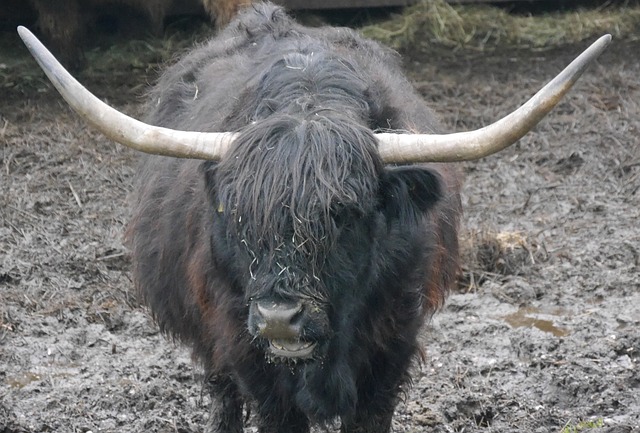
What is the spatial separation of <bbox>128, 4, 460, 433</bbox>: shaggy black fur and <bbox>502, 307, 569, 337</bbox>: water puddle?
1.67 meters

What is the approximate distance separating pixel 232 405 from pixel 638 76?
6562mm

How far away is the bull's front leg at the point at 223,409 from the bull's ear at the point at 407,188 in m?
1.62

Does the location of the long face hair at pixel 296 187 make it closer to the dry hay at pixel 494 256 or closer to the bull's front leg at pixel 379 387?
the bull's front leg at pixel 379 387

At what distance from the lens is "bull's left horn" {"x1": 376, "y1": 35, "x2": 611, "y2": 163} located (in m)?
3.68

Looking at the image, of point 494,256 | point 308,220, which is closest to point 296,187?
point 308,220

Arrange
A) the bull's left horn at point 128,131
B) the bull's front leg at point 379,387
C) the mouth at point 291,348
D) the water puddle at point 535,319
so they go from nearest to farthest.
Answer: the mouth at point 291,348 < the bull's left horn at point 128,131 < the bull's front leg at point 379,387 < the water puddle at point 535,319

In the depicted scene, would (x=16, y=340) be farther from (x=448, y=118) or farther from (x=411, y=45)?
(x=411, y=45)

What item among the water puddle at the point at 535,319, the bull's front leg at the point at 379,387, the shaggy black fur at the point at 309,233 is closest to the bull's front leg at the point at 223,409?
the shaggy black fur at the point at 309,233

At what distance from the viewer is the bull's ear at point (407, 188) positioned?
4.05 m

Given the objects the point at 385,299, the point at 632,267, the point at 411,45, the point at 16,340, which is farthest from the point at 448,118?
the point at 385,299

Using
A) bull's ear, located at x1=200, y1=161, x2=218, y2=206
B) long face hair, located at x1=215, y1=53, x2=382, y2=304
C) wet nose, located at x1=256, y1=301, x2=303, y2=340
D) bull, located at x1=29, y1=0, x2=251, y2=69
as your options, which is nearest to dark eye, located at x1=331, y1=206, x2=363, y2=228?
long face hair, located at x1=215, y1=53, x2=382, y2=304

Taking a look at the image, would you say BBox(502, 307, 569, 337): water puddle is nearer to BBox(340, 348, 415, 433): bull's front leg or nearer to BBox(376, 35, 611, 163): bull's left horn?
BBox(340, 348, 415, 433): bull's front leg

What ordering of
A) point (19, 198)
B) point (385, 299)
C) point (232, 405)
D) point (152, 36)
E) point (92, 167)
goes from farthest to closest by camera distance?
point (152, 36) → point (92, 167) → point (19, 198) → point (232, 405) → point (385, 299)

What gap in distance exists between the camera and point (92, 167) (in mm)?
8883
